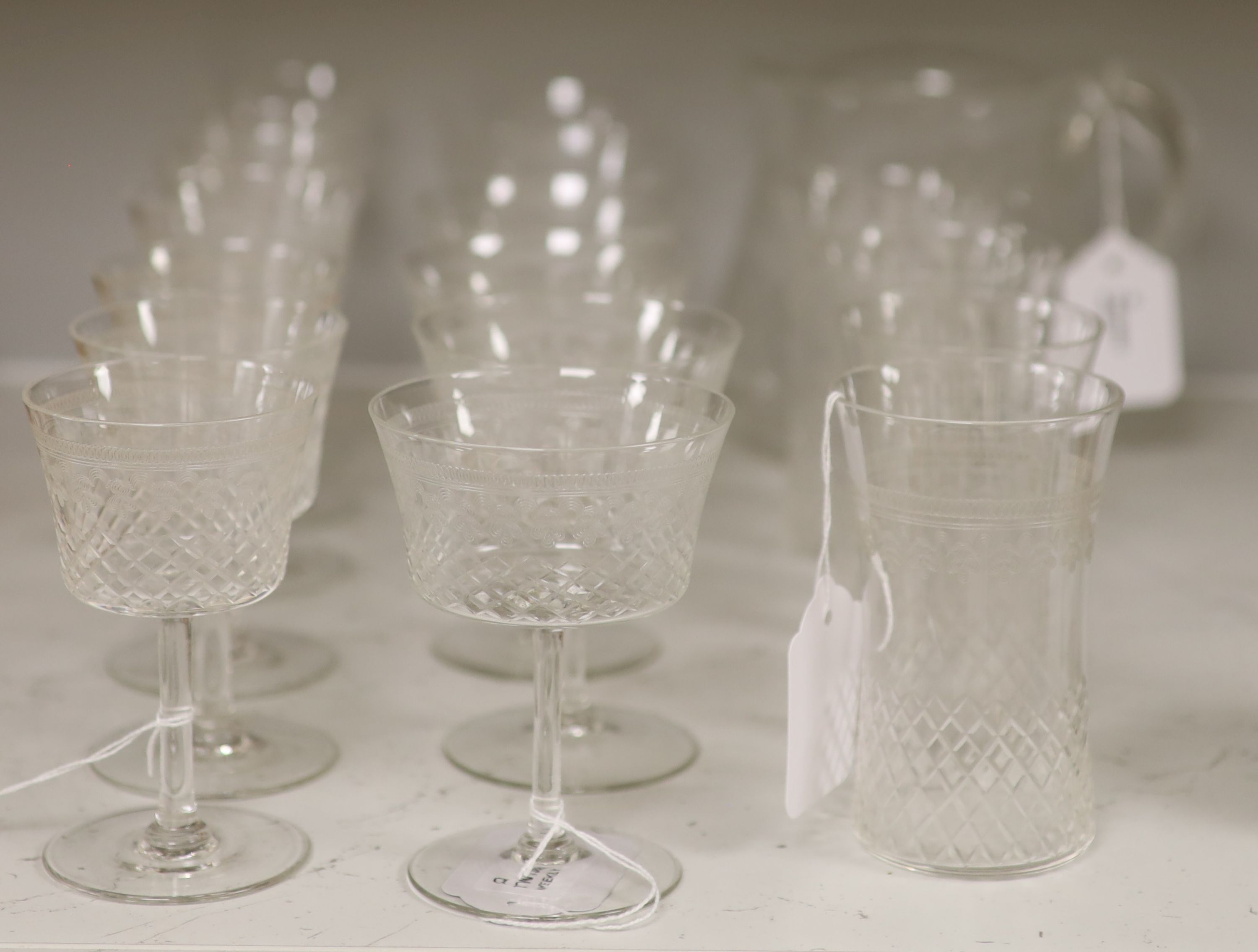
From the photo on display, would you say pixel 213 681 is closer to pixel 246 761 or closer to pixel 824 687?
pixel 246 761

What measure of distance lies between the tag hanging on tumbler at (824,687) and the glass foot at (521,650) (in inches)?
10.2

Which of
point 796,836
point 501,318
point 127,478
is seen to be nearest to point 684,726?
point 796,836

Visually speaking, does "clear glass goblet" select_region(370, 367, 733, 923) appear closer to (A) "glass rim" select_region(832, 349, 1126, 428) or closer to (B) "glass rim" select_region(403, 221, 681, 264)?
(A) "glass rim" select_region(832, 349, 1126, 428)

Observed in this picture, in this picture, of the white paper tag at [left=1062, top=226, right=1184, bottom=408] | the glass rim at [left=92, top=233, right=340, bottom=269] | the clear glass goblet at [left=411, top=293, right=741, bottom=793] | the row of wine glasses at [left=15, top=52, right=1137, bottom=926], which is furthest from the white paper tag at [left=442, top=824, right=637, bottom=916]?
the white paper tag at [left=1062, top=226, right=1184, bottom=408]

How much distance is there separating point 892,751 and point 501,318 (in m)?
0.38

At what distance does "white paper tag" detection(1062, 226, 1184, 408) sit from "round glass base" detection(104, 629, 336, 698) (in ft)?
2.40

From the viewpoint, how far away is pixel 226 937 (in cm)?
81

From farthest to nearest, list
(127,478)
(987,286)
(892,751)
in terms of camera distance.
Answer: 1. (987,286)
2. (892,751)
3. (127,478)

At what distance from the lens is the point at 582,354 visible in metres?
1.12

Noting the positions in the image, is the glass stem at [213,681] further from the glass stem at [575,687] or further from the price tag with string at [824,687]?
the price tag with string at [824,687]

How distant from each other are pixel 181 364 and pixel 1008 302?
0.54 m

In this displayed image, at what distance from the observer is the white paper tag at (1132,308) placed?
154 centimetres

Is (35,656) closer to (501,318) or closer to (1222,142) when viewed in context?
(501,318)

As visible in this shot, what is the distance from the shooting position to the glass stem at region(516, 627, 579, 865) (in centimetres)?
86
